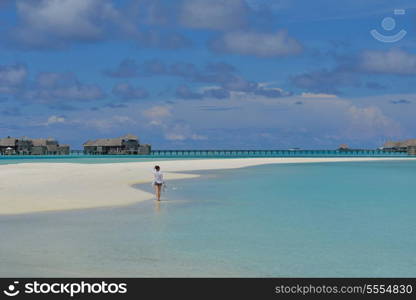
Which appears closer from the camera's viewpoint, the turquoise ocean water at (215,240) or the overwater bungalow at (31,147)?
the turquoise ocean water at (215,240)

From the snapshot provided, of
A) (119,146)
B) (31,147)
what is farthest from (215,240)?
(31,147)

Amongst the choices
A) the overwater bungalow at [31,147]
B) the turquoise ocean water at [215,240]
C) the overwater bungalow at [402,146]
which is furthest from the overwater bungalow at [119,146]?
the turquoise ocean water at [215,240]

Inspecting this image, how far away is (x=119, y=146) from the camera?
140 meters

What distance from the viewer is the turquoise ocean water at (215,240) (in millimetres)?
9891

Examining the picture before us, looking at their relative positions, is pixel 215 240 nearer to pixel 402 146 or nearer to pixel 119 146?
pixel 119 146

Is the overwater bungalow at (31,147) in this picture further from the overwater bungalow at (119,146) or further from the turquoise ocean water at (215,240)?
the turquoise ocean water at (215,240)

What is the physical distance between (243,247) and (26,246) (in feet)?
15.8

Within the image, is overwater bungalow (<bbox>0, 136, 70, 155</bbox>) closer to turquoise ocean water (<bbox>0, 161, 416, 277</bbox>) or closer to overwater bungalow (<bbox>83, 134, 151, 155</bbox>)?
overwater bungalow (<bbox>83, 134, 151, 155</bbox>)

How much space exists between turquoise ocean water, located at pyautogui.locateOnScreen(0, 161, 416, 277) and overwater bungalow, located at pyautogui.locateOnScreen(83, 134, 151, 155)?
120m

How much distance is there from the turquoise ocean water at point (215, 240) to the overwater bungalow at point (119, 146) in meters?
120

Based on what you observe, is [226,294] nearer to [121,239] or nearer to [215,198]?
[121,239]

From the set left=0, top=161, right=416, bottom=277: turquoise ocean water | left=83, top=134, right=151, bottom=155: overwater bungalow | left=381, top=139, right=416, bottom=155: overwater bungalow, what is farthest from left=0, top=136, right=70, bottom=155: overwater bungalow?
left=0, top=161, right=416, bottom=277: turquoise ocean water

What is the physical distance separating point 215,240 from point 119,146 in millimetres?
128993

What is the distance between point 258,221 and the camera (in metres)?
16.0
